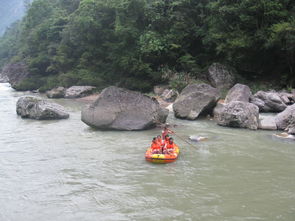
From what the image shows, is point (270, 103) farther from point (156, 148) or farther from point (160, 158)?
point (160, 158)

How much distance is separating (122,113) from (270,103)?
25.9 ft

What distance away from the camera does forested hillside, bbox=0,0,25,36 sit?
507 ft

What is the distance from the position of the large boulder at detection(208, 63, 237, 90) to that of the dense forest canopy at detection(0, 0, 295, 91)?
92 centimetres

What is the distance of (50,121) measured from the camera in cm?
1792

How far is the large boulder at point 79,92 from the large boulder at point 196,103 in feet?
42.7

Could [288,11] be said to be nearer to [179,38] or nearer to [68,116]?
[179,38]

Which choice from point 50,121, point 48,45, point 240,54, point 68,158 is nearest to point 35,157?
point 68,158

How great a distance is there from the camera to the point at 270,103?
18.2m

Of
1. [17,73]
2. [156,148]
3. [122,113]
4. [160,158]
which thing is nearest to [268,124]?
[122,113]

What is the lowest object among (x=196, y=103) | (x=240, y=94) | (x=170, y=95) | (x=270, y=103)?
(x=170, y=95)

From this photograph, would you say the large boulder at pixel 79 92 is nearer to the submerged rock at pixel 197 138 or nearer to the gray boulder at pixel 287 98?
the gray boulder at pixel 287 98

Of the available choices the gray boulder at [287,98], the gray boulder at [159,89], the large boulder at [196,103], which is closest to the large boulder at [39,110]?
the large boulder at [196,103]

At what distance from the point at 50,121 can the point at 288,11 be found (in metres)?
15.7

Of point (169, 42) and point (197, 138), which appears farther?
point (169, 42)
